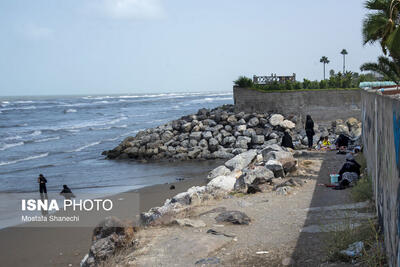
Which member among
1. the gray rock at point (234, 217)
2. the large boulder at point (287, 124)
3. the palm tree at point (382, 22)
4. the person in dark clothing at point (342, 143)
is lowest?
the gray rock at point (234, 217)

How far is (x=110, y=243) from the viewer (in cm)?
784

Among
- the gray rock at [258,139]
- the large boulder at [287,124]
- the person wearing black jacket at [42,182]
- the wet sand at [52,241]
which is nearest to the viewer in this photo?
the wet sand at [52,241]

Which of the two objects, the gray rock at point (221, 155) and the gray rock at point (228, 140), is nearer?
the gray rock at point (221, 155)

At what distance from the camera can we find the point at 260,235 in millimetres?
7664

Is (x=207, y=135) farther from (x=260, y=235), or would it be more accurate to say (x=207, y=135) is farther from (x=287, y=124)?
(x=260, y=235)

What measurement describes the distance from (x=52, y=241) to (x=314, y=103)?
1866 centimetres

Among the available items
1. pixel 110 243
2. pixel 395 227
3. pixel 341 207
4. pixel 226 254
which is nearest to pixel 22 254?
pixel 110 243

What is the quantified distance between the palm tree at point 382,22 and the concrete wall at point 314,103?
1232 cm

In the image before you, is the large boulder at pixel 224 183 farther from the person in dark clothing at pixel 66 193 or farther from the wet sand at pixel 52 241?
the person in dark clothing at pixel 66 193

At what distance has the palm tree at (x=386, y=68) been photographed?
14602 millimetres

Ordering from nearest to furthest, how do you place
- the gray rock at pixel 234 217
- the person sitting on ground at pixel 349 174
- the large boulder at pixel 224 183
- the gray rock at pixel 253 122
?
the gray rock at pixel 234 217, the person sitting on ground at pixel 349 174, the large boulder at pixel 224 183, the gray rock at pixel 253 122

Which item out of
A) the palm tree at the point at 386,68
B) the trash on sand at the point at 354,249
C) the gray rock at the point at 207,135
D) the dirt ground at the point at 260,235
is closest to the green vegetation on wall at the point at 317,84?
the gray rock at the point at 207,135

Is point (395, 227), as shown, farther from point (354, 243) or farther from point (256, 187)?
point (256, 187)

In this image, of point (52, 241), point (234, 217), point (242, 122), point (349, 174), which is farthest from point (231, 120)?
point (234, 217)
